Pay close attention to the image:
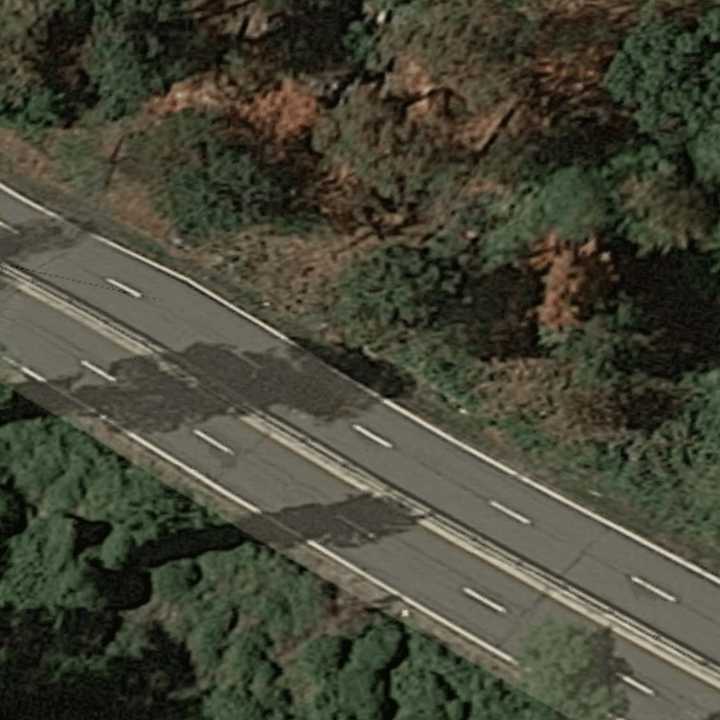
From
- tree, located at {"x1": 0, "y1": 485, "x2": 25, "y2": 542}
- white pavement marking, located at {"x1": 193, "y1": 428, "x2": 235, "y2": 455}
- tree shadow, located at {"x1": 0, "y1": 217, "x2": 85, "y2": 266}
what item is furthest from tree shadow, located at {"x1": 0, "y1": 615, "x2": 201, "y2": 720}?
tree shadow, located at {"x1": 0, "y1": 217, "x2": 85, "y2": 266}

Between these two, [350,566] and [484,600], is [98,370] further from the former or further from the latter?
[484,600]

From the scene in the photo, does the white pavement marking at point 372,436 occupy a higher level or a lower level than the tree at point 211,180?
lower

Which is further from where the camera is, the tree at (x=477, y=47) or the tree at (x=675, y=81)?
the tree at (x=477, y=47)

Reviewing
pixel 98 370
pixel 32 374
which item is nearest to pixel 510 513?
pixel 98 370

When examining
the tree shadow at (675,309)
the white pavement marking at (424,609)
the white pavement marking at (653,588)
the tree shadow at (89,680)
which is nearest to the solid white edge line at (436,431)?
the white pavement marking at (653,588)

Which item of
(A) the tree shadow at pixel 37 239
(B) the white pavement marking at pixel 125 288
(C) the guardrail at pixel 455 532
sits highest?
(A) the tree shadow at pixel 37 239

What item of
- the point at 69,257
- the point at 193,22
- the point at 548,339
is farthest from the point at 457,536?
the point at 193,22

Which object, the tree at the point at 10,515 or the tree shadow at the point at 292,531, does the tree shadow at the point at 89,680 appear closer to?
the tree shadow at the point at 292,531
